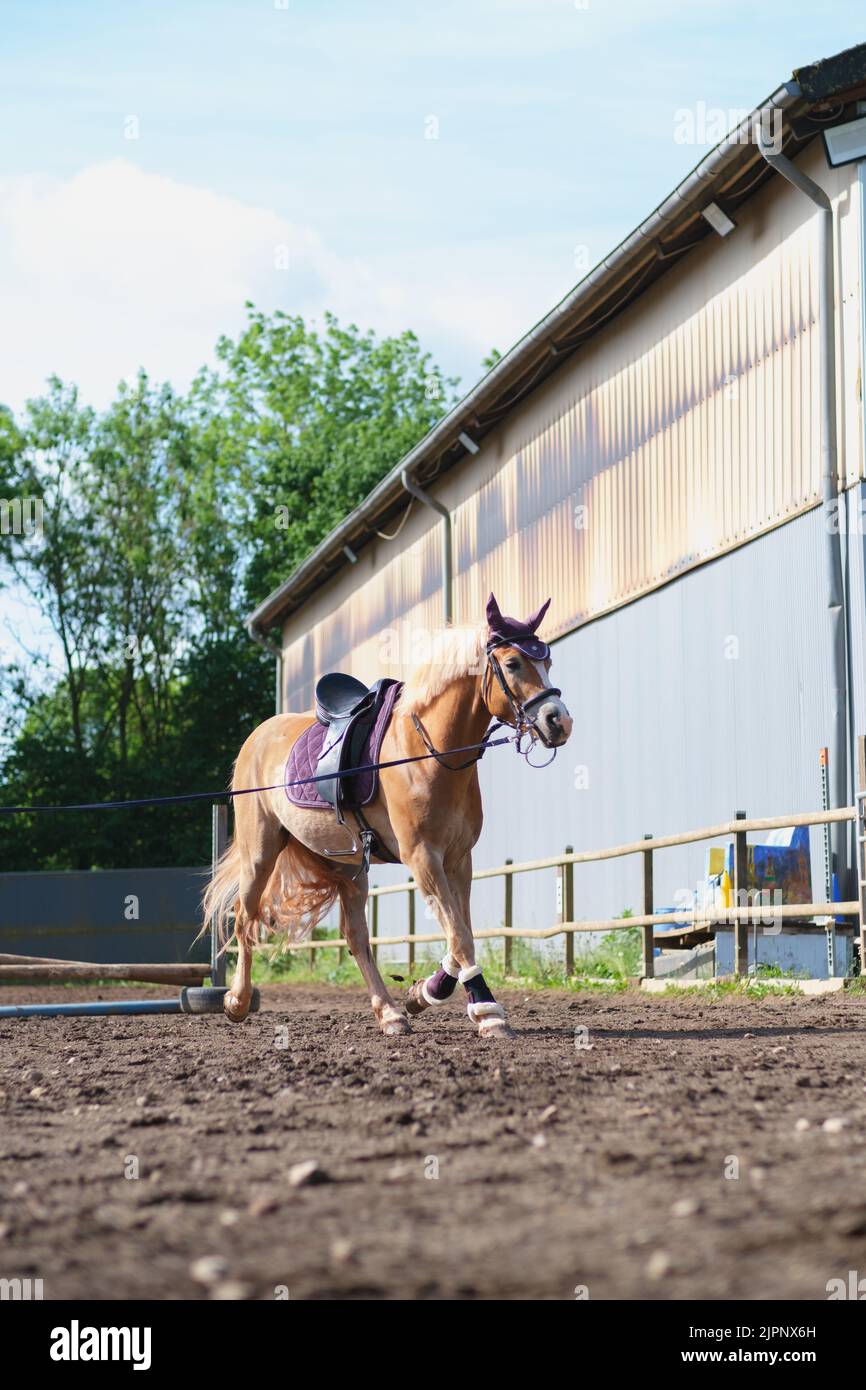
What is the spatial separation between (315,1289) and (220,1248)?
0.40 m

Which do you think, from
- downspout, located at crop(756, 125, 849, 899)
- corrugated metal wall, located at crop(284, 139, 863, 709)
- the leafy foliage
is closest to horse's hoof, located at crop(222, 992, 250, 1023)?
corrugated metal wall, located at crop(284, 139, 863, 709)

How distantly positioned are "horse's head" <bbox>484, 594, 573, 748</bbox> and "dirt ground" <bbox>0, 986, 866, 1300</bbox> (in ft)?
5.33

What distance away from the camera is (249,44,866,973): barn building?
527 inches

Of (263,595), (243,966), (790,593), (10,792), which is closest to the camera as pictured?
(243,966)

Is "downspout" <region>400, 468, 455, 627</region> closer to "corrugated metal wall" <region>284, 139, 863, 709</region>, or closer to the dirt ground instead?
"corrugated metal wall" <region>284, 139, 863, 709</region>

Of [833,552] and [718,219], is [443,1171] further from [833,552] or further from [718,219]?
[718,219]

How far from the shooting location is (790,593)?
14203mm

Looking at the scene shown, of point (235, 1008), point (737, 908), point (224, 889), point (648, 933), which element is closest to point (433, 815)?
point (235, 1008)

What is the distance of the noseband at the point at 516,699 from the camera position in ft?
25.7

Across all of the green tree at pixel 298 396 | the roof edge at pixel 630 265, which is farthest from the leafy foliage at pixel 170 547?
the roof edge at pixel 630 265

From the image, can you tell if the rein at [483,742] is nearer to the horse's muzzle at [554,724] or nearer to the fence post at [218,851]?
the horse's muzzle at [554,724]

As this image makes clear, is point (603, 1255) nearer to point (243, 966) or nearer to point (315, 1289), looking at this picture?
point (315, 1289)

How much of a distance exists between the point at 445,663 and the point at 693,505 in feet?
27.5
